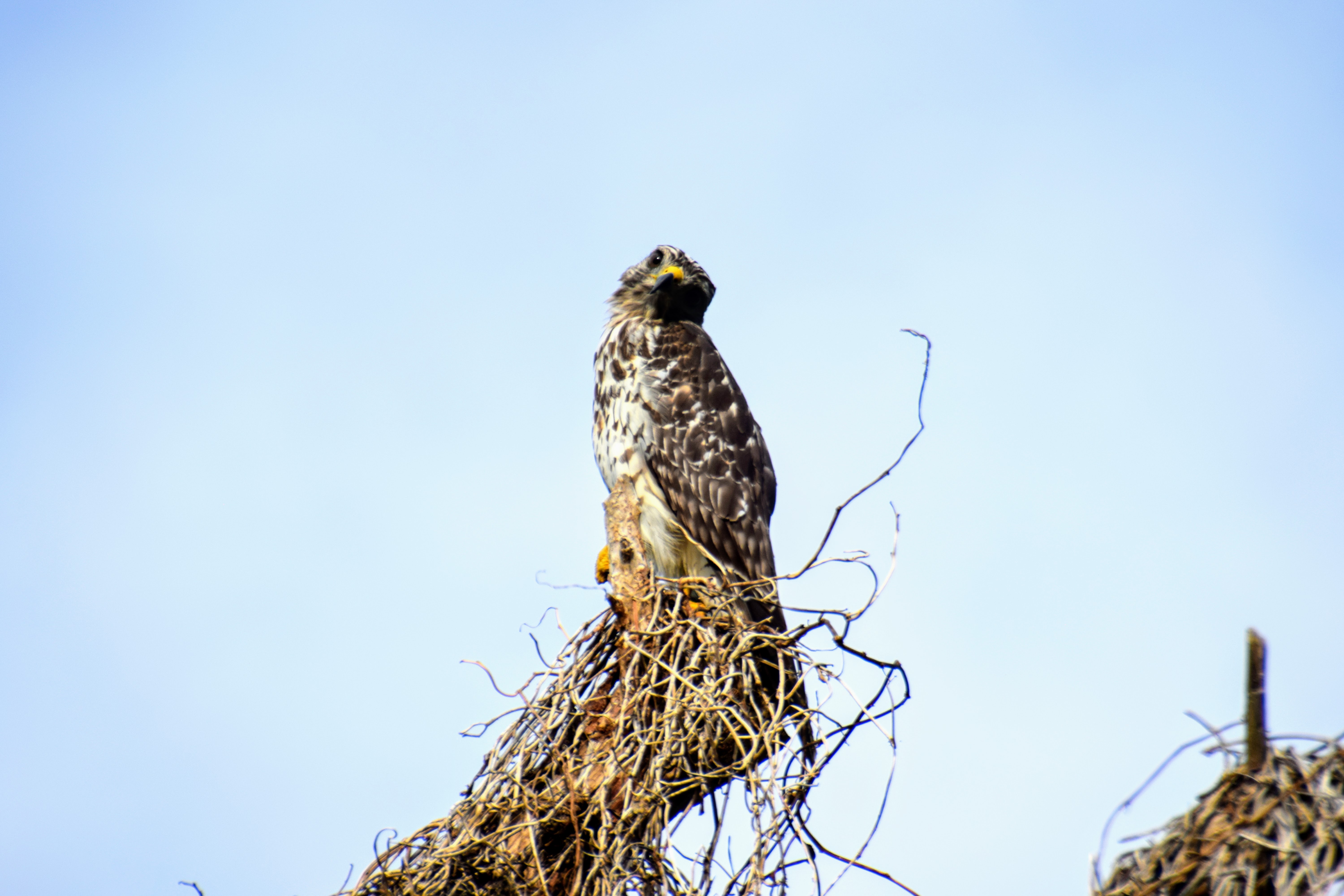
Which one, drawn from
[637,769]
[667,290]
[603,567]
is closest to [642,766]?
[637,769]

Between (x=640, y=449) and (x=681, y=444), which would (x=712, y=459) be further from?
(x=640, y=449)

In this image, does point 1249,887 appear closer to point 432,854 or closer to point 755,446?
point 432,854

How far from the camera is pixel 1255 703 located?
1832mm

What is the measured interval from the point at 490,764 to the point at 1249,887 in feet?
7.92

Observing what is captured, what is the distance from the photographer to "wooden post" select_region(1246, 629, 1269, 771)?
1.74 meters

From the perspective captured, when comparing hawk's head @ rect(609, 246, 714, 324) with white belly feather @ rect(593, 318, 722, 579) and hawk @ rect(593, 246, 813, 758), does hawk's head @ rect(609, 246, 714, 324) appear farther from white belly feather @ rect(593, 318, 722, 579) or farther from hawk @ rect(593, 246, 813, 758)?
white belly feather @ rect(593, 318, 722, 579)

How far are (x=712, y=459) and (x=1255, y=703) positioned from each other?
4.05 meters

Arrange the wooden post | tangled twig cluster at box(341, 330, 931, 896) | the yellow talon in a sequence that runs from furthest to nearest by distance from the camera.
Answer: the yellow talon, tangled twig cluster at box(341, 330, 931, 896), the wooden post

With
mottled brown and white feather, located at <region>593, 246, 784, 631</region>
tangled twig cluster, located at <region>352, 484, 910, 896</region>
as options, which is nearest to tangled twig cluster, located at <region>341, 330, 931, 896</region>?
tangled twig cluster, located at <region>352, 484, 910, 896</region>

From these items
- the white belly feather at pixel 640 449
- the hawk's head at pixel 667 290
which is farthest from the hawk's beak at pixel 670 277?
the white belly feather at pixel 640 449

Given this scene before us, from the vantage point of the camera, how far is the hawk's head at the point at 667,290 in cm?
639

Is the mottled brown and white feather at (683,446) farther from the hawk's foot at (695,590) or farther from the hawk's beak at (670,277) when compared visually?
the hawk's foot at (695,590)

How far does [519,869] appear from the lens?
11.1 feet

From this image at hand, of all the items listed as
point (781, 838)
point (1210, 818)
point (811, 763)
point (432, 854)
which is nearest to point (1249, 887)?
point (1210, 818)
